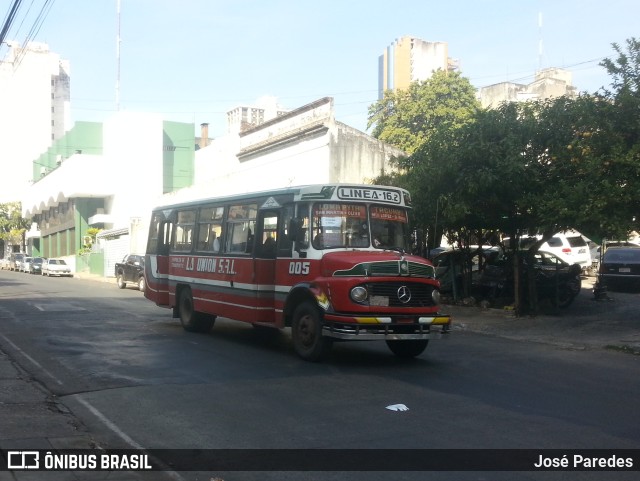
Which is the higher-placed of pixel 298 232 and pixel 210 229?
pixel 210 229

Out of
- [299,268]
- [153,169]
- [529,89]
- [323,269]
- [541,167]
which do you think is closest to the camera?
[323,269]

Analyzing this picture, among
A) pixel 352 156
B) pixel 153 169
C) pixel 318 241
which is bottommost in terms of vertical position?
pixel 318 241

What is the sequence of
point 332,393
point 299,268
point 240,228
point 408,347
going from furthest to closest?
point 240,228 → point 408,347 → point 299,268 → point 332,393

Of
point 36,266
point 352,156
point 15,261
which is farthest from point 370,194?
point 15,261

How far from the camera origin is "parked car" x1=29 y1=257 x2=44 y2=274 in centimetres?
5397

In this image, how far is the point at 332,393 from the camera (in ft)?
28.7

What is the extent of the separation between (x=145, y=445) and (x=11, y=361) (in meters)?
5.61

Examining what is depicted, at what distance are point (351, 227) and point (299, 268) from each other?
Result: 110 centimetres

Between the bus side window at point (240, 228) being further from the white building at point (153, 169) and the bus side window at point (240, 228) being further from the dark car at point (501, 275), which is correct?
the white building at point (153, 169)

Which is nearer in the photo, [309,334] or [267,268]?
[309,334]

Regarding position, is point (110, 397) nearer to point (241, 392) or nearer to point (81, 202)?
point (241, 392)

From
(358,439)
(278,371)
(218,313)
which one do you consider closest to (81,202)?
(218,313)

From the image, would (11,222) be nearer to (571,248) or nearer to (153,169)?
(153,169)

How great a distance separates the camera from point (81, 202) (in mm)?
60406
